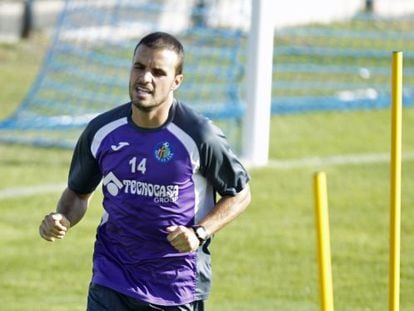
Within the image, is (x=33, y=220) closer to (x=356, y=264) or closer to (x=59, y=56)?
(x=356, y=264)

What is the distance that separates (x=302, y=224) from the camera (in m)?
12.0

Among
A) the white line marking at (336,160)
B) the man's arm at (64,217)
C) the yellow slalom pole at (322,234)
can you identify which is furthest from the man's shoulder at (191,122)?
the white line marking at (336,160)

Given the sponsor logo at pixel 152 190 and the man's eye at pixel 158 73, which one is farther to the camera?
the sponsor logo at pixel 152 190

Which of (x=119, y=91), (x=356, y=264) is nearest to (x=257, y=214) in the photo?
(x=356, y=264)

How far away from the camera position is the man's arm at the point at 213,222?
6.32 meters

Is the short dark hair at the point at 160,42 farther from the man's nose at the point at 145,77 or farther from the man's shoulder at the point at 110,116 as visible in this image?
the man's shoulder at the point at 110,116

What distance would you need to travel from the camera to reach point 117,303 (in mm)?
6676

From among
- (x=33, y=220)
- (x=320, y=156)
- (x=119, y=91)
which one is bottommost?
(x=33, y=220)

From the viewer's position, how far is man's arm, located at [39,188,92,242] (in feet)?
21.6

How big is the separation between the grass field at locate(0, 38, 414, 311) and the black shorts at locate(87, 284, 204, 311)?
2676 millimetres

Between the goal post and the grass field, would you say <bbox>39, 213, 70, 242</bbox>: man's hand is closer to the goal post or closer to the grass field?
the grass field

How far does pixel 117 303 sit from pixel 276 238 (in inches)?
192

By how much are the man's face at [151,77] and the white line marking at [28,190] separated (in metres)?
6.40

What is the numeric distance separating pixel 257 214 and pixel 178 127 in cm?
573
